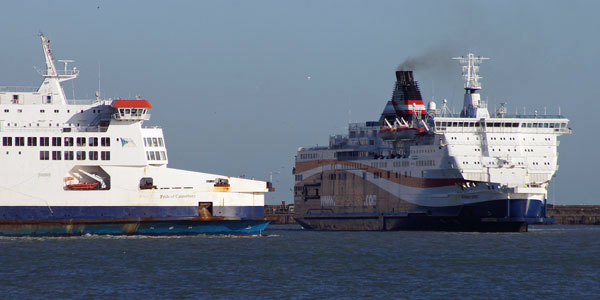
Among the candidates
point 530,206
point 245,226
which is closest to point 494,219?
point 530,206

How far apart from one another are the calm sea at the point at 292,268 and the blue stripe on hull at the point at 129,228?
60 centimetres

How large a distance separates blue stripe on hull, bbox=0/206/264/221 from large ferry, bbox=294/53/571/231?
21.5 metres

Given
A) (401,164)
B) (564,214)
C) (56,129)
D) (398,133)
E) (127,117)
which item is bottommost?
(564,214)

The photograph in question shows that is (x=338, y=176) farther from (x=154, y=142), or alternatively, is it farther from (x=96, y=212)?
(x=96, y=212)

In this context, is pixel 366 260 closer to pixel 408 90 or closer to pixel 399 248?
pixel 399 248

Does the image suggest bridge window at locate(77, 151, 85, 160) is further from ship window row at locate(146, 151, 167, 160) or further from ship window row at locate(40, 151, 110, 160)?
ship window row at locate(146, 151, 167, 160)

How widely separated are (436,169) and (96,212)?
27551mm

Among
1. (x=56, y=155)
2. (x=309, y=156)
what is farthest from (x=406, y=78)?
(x=56, y=155)

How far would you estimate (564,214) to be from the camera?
113438mm

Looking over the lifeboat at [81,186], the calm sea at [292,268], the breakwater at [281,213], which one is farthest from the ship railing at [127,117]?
the breakwater at [281,213]

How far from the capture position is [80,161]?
58188 mm

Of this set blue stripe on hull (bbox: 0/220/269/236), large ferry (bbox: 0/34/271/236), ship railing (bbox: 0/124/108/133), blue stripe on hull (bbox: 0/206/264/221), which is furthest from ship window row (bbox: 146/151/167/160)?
blue stripe on hull (bbox: 0/220/269/236)

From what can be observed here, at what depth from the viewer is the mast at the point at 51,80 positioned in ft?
197

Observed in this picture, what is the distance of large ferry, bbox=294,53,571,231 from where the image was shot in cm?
7306
